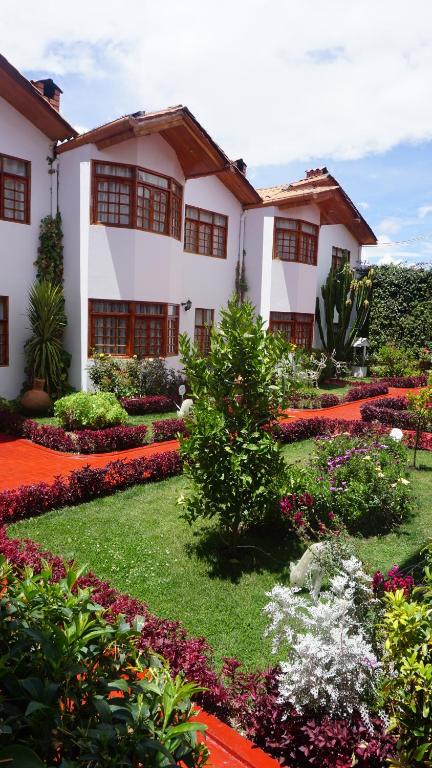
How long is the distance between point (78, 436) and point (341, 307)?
592 inches

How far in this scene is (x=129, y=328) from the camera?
51.1 ft

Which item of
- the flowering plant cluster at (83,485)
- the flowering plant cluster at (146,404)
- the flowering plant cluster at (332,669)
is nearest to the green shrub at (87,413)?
the flowering plant cluster at (146,404)

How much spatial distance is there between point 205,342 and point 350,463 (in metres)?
12.0

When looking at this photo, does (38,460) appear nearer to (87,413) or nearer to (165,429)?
(87,413)

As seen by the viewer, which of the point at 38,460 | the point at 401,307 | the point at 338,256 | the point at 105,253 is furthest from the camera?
the point at 401,307

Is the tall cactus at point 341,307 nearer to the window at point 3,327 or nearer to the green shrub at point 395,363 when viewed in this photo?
the green shrub at point 395,363

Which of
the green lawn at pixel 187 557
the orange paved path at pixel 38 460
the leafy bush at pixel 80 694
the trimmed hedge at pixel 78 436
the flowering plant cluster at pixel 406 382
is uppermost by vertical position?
the leafy bush at pixel 80 694

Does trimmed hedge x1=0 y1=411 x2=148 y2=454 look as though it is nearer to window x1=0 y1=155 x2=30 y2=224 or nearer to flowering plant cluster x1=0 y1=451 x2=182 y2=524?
flowering plant cluster x1=0 y1=451 x2=182 y2=524

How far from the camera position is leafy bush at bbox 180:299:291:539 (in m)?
6.45

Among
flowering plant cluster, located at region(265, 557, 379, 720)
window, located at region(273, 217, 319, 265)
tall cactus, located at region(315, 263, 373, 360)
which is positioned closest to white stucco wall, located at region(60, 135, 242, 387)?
window, located at region(273, 217, 319, 265)

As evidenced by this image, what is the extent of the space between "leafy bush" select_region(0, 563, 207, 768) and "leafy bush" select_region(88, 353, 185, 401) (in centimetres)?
1181

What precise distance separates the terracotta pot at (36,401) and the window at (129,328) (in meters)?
1.95

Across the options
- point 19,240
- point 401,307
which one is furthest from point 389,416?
point 401,307

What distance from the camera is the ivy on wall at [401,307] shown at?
24172 mm
